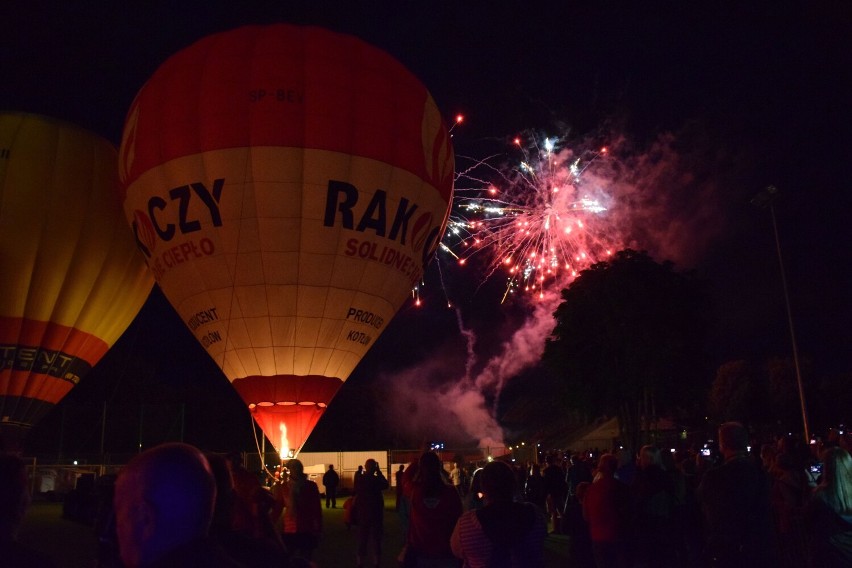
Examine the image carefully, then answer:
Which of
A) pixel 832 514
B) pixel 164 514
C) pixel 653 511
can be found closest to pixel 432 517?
pixel 653 511

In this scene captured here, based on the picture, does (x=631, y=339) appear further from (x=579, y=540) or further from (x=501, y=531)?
(x=501, y=531)

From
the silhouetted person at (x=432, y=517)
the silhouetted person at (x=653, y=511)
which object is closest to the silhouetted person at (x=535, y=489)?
the silhouetted person at (x=653, y=511)

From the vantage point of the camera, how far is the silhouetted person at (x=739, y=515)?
5043 millimetres

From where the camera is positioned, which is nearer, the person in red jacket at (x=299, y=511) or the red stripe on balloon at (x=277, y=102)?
the person in red jacket at (x=299, y=511)

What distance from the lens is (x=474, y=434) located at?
7338cm

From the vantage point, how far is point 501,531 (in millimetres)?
4172

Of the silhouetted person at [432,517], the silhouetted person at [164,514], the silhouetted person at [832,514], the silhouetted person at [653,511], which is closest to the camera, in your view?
the silhouetted person at [164,514]

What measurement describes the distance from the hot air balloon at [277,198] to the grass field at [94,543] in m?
2.71

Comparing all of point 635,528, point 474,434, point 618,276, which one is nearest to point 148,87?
point 635,528

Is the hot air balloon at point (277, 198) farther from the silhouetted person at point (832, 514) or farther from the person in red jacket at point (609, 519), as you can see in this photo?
the silhouetted person at point (832, 514)

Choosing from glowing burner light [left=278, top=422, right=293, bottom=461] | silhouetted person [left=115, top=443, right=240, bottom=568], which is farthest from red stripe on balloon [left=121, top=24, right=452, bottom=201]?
silhouetted person [left=115, top=443, right=240, bottom=568]

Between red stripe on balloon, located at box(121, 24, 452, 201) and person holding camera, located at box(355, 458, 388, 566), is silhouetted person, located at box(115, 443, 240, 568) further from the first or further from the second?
red stripe on balloon, located at box(121, 24, 452, 201)

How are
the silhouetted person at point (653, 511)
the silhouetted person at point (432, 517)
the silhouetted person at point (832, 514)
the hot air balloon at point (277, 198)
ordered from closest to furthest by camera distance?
the silhouetted person at point (832, 514) → the silhouetted person at point (432, 517) → the silhouetted person at point (653, 511) → the hot air balloon at point (277, 198)

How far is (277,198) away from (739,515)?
12723 mm
